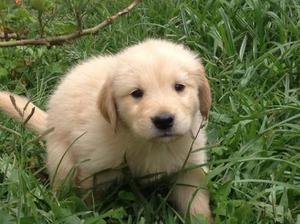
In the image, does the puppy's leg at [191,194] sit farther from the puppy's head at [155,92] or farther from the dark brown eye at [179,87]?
the dark brown eye at [179,87]

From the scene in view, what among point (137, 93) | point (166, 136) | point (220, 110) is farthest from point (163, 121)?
point (220, 110)

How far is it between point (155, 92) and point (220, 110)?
3.93 feet

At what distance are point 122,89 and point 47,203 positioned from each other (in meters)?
0.65

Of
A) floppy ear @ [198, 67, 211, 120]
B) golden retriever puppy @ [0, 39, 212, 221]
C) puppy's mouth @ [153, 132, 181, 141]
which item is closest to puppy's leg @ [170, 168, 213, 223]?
golden retriever puppy @ [0, 39, 212, 221]

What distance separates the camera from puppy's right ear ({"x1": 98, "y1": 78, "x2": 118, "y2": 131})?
3.44 m

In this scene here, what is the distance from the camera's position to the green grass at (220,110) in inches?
140

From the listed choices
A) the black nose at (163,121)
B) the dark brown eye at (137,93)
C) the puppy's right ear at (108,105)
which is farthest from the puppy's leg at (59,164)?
the black nose at (163,121)

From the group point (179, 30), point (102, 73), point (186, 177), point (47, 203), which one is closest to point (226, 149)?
point (186, 177)

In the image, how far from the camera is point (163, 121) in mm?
3209

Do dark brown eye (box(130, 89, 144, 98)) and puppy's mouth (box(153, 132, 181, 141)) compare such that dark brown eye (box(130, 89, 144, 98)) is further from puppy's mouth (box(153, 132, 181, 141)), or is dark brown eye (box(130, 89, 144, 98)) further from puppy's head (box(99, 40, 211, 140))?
puppy's mouth (box(153, 132, 181, 141))

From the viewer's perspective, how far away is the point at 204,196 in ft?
12.3

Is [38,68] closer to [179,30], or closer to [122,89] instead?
[179,30]

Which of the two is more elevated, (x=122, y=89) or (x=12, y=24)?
(x=122, y=89)

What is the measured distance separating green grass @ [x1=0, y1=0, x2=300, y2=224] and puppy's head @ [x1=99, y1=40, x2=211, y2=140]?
0.43 meters
